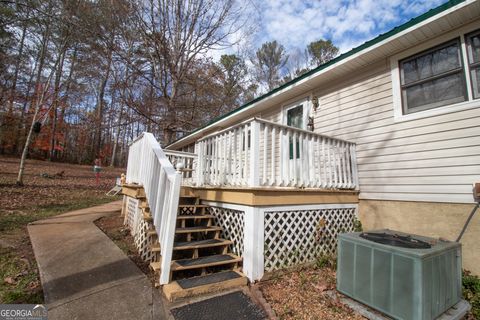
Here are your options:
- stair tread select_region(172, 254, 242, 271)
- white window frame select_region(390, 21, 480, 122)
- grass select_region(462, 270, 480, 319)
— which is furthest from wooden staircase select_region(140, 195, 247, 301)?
white window frame select_region(390, 21, 480, 122)

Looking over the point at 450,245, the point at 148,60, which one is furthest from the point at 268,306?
the point at 148,60

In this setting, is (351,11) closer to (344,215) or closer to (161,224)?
(344,215)

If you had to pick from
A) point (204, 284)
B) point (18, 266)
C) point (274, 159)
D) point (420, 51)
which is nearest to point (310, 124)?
point (420, 51)

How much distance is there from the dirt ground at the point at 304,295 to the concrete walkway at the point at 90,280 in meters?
1.34

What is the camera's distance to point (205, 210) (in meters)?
4.69

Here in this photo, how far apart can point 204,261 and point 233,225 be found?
2.75 ft

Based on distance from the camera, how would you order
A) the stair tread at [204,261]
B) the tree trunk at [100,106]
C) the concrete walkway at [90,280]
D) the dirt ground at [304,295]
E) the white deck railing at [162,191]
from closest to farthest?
1. the concrete walkway at [90,280]
2. the dirt ground at [304,295]
3. the white deck railing at [162,191]
4. the stair tread at [204,261]
5. the tree trunk at [100,106]

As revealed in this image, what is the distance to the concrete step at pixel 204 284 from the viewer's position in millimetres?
2757

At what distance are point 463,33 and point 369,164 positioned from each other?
239 cm

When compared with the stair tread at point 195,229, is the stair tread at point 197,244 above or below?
below

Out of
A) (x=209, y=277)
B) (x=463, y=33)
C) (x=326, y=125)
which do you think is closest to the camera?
(x=209, y=277)

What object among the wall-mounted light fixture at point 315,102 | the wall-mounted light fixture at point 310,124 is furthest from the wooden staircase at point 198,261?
the wall-mounted light fixture at point 315,102

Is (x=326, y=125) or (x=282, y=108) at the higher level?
(x=282, y=108)

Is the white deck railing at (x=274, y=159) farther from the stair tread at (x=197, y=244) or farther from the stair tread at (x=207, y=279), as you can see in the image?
the stair tread at (x=207, y=279)
